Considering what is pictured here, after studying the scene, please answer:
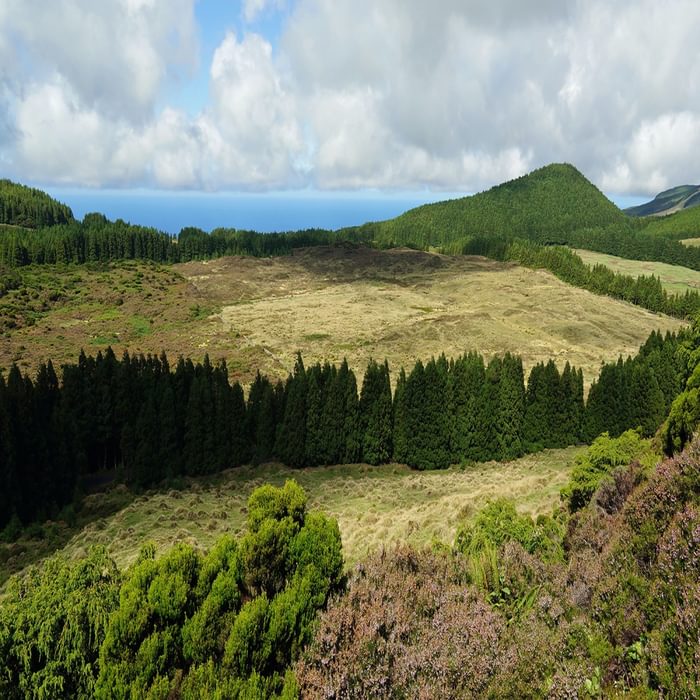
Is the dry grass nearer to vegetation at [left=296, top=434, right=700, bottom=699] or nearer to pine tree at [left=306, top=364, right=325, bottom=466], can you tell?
pine tree at [left=306, top=364, right=325, bottom=466]

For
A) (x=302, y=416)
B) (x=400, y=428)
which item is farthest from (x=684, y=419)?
(x=302, y=416)

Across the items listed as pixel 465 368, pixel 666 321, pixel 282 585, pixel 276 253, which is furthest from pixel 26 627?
pixel 276 253

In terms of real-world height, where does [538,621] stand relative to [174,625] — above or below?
below

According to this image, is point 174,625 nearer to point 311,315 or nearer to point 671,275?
point 311,315

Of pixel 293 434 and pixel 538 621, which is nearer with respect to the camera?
pixel 538 621

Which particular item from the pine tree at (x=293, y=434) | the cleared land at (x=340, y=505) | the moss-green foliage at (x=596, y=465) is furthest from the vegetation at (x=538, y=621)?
the pine tree at (x=293, y=434)

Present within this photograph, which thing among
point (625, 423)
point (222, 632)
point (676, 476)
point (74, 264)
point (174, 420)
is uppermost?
point (74, 264)

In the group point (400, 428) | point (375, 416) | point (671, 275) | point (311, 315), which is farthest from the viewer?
point (671, 275)

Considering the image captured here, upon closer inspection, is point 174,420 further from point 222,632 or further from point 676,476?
point 676,476
